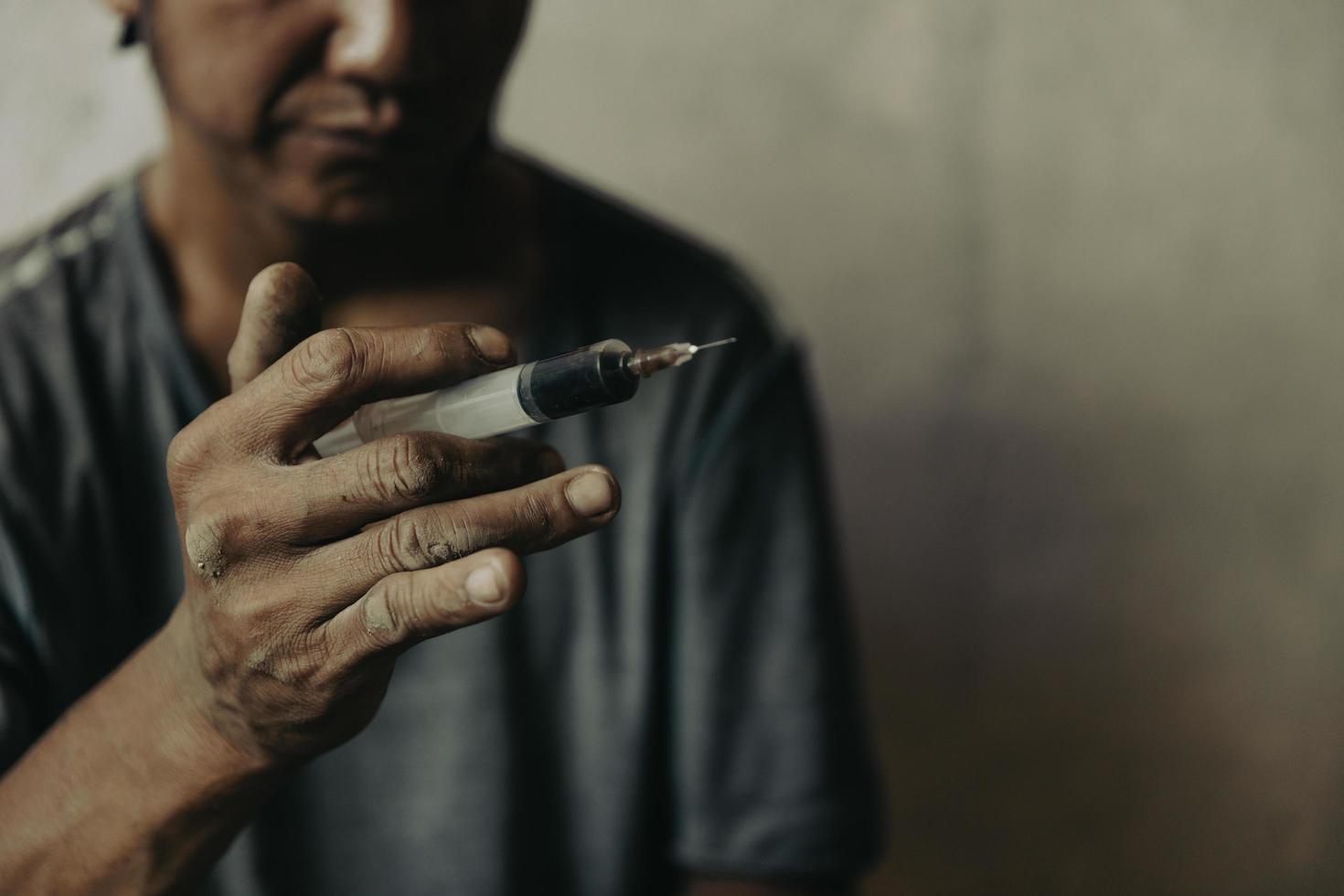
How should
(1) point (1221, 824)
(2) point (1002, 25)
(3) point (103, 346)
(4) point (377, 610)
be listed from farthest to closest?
(1) point (1221, 824), (2) point (1002, 25), (3) point (103, 346), (4) point (377, 610)

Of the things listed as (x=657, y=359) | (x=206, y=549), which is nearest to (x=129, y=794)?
(x=206, y=549)

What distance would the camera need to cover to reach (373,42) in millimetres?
461

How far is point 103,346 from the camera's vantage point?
1.89 ft

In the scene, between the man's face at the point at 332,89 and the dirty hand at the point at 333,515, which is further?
the man's face at the point at 332,89

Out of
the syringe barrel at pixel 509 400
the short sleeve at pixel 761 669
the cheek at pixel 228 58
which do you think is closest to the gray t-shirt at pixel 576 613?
the short sleeve at pixel 761 669

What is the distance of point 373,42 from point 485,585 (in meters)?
0.26

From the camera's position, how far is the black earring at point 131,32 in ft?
1.73

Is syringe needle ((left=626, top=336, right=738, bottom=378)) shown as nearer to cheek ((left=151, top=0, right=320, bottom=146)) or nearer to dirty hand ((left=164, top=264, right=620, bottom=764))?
dirty hand ((left=164, top=264, right=620, bottom=764))

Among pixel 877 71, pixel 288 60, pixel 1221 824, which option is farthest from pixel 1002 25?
pixel 1221 824

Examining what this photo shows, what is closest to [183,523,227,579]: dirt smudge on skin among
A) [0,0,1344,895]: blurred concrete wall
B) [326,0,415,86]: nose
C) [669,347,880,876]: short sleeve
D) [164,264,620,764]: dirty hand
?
[164,264,620,764]: dirty hand

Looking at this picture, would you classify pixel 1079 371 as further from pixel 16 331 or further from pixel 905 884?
pixel 16 331

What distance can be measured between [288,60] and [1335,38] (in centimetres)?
76

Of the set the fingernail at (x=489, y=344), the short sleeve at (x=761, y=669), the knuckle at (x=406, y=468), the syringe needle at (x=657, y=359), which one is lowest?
the short sleeve at (x=761, y=669)

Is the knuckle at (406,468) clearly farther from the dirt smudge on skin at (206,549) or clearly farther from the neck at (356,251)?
the neck at (356,251)
